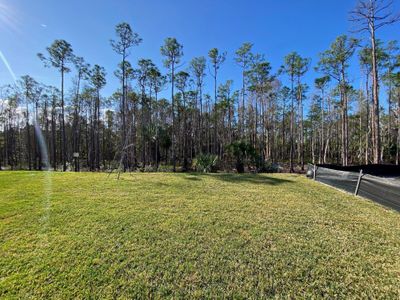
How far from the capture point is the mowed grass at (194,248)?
6.64 ft

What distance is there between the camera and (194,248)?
2.65 m

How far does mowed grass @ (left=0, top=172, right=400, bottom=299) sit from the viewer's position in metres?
2.03

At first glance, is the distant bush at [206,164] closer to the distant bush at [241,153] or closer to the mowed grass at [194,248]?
the distant bush at [241,153]

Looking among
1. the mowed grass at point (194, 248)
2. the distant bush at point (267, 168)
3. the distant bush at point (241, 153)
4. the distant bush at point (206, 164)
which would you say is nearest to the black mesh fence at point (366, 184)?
the mowed grass at point (194, 248)

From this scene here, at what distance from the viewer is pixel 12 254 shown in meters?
2.54

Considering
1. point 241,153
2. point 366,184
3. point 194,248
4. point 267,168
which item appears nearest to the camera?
point 194,248

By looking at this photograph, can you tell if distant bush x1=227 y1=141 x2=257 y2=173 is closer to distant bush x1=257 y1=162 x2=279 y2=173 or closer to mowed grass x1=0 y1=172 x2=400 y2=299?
distant bush x1=257 y1=162 x2=279 y2=173

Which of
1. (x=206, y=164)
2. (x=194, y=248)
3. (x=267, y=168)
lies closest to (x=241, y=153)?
(x=267, y=168)

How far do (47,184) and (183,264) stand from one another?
5.62 meters

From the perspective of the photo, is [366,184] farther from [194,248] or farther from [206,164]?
[206,164]

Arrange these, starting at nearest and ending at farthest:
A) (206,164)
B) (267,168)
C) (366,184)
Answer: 1. (366,184)
2. (206,164)
3. (267,168)

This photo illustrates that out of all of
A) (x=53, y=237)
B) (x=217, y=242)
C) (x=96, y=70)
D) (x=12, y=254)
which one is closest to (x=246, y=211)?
(x=217, y=242)

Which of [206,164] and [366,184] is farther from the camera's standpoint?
[206,164]

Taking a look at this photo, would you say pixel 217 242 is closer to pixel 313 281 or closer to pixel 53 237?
pixel 313 281
